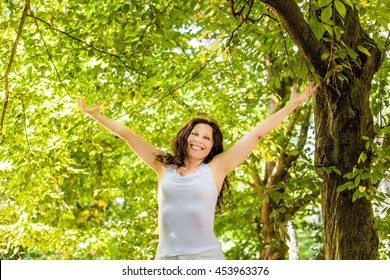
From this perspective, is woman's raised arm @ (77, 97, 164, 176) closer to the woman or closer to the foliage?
the woman

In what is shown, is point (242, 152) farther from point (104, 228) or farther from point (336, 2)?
point (104, 228)

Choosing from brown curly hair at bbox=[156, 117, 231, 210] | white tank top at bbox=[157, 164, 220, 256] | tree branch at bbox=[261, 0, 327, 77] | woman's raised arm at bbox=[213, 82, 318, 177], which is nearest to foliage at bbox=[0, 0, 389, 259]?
tree branch at bbox=[261, 0, 327, 77]

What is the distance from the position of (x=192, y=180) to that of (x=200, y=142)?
1.14ft

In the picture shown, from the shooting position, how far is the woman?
343 centimetres

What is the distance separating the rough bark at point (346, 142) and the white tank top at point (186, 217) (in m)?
2.00

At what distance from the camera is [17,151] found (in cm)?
752

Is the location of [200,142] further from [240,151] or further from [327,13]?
[327,13]

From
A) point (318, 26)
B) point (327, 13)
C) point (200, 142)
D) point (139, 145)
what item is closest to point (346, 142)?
point (318, 26)

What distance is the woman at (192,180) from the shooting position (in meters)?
3.43

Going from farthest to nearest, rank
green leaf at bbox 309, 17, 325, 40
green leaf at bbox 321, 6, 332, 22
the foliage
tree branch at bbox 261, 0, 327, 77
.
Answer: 1. the foliage
2. tree branch at bbox 261, 0, 327, 77
3. green leaf at bbox 309, 17, 325, 40
4. green leaf at bbox 321, 6, 332, 22

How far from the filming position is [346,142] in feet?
17.3

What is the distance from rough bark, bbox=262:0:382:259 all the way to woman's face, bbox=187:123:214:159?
162cm

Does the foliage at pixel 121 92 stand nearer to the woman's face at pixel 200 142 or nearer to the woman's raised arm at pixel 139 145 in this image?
the woman's face at pixel 200 142
